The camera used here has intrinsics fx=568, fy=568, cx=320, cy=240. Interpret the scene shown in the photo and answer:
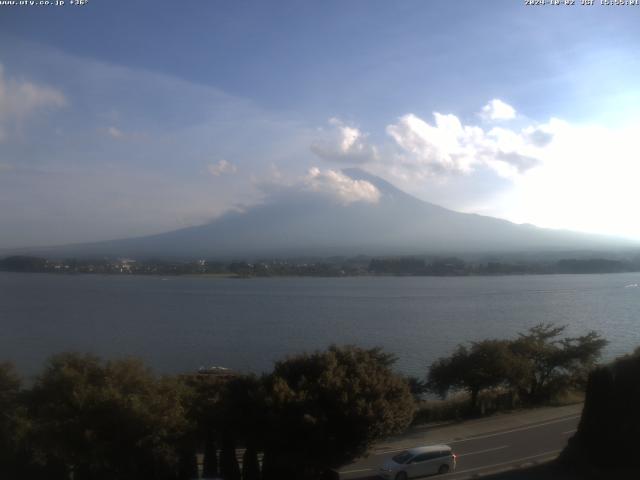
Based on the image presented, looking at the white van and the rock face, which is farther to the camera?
the white van

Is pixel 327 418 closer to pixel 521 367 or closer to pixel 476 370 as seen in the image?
pixel 476 370

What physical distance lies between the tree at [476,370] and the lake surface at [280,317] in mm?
3450

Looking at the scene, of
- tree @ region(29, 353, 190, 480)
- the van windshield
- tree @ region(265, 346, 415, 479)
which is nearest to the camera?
tree @ region(29, 353, 190, 480)

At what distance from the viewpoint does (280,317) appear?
24594 millimetres

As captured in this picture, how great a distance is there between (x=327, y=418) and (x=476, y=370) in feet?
17.6

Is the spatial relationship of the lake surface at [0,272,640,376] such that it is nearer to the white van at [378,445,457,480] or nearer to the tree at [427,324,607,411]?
the tree at [427,324,607,411]

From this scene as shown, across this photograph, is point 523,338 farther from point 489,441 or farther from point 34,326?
point 34,326

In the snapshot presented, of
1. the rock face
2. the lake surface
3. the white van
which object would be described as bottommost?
the lake surface

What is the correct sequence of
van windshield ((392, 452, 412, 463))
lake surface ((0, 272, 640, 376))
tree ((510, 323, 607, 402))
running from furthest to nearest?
lake surface ((0, 272, 640, 376)) < tree ((510, 323, 607, 402)) < van windshield ((392, 452, 412, 463))

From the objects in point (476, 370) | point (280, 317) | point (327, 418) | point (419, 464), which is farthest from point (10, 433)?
point (280, 317)

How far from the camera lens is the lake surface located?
16812 millimetres

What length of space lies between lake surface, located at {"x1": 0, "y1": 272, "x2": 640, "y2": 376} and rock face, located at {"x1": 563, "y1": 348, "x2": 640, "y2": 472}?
7.99 metres

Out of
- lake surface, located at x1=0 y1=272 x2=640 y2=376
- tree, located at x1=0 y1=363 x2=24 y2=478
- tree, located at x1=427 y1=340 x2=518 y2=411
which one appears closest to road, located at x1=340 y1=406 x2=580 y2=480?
tree, located at x1=427 y1=340 x2=518 y2=411

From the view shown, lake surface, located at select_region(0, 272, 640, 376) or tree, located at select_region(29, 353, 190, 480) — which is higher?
tree, located at select_region(29, 353, 190, 480)
